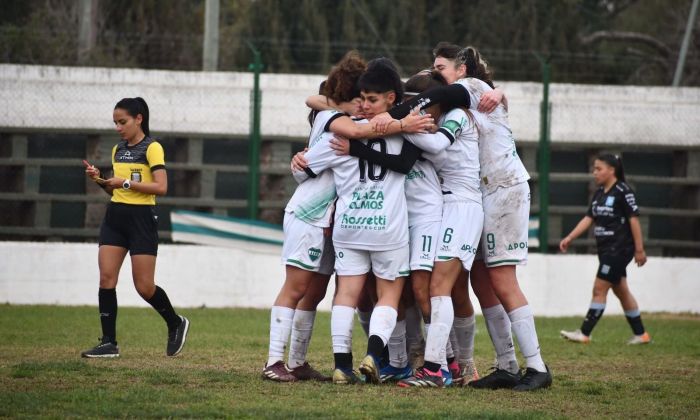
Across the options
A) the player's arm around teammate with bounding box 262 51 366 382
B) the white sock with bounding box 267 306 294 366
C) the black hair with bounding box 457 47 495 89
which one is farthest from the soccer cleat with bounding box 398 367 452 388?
the black hair with bounding box 457 47 495 89

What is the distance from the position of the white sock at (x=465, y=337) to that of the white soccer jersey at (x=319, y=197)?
118 centimetres

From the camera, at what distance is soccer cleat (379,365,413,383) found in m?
7.46

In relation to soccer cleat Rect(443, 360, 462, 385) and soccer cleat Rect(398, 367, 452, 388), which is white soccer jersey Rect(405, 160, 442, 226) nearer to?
soccer cleat Rect(398, 367, 452, 388)

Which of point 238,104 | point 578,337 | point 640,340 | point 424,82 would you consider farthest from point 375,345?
point 238,104

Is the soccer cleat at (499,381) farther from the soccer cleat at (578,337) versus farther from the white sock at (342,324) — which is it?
the soccer cleat at (578,337)

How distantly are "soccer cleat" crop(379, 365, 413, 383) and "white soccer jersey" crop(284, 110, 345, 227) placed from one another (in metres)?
1.07

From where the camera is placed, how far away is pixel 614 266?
1180 centimetres

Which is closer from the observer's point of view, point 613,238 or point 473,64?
point 473,64

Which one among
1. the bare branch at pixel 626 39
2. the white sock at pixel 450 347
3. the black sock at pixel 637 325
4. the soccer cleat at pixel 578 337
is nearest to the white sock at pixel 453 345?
the white sock at pixel 450 347

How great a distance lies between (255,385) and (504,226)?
6.14 ft

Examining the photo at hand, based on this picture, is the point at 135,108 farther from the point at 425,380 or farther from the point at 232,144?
the point at 232,144

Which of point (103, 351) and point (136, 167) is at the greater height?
point (136, 167)

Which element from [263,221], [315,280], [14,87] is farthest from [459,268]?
[14,87]

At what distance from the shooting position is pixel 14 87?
15766 millimetres
